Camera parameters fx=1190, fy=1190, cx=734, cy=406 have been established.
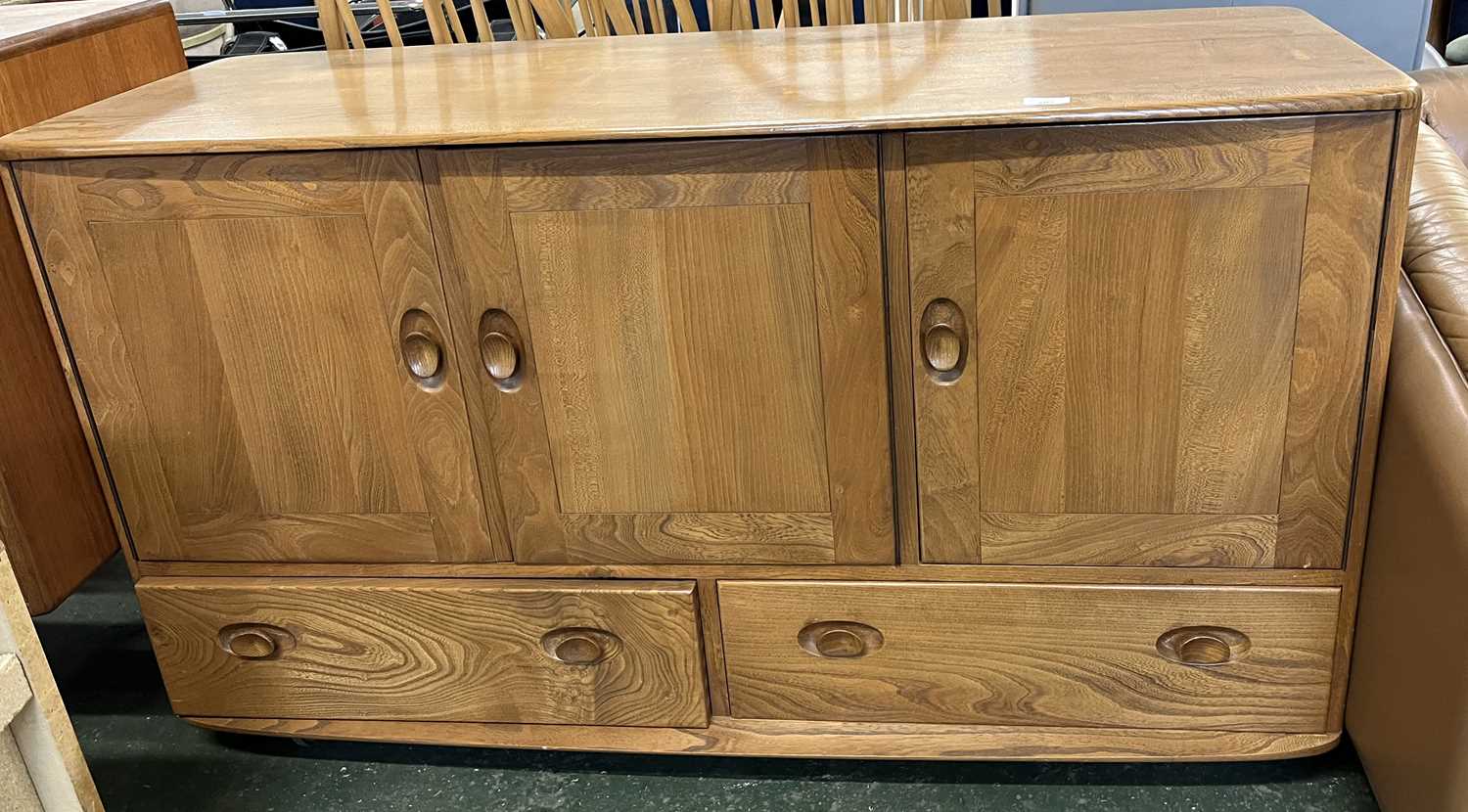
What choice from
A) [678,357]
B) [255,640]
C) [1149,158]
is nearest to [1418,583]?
[1149,158]

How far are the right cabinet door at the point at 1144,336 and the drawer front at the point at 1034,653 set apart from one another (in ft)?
0.16

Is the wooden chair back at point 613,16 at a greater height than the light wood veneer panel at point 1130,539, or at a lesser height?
greater

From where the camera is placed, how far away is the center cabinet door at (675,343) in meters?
1.00

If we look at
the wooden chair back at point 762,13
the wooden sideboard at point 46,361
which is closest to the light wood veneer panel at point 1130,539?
the wooden chair back at point 762,13

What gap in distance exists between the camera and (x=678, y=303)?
105 cm

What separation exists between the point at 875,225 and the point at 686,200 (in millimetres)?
161

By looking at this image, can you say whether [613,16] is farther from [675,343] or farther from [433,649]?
[433,649]

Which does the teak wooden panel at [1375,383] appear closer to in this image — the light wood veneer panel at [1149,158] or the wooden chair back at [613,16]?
the light wood veneer panel at [1149,158]

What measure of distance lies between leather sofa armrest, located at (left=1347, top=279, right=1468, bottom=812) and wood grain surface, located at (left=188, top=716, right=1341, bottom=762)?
13 centimetres

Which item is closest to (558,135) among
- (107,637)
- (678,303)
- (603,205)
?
(603,205)

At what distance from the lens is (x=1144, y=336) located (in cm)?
101

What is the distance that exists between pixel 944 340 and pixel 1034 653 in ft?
1.10

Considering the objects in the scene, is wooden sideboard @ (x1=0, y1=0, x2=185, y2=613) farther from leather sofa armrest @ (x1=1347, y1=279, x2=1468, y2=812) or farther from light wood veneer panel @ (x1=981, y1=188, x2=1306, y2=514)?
leather sofa armrest @ (x1=1347, y1=279, x2=1468, y2=812)

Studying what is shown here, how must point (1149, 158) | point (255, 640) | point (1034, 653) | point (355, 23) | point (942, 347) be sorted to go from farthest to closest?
point (355, 23) < point (255, 640) < point (1034, 653) < point (942, 347) < point (1149, 158)
